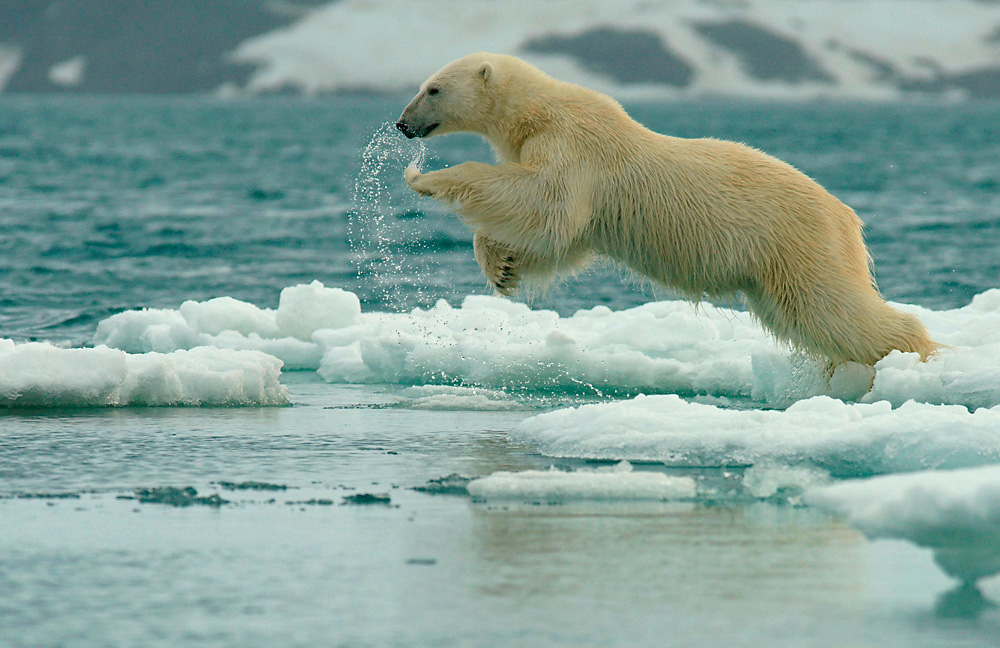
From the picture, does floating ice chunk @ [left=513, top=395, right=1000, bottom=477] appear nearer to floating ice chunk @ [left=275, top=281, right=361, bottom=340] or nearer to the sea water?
the sea water

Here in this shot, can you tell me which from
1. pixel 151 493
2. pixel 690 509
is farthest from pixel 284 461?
pixel 690 509

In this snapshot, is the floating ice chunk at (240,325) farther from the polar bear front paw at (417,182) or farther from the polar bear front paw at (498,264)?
the polar bear front paw at (417,182)

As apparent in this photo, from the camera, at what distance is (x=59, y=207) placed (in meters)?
20.2

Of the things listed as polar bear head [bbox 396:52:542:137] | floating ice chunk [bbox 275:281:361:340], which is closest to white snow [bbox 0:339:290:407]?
polar bear head [bbox 396:52:542:137]

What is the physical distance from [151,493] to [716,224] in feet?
10.9

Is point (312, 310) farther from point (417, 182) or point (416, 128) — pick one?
point (417, 182)

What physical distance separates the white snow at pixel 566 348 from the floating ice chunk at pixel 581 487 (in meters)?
2.32

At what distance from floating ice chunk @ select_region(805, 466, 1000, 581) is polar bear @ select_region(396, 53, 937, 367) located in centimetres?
318

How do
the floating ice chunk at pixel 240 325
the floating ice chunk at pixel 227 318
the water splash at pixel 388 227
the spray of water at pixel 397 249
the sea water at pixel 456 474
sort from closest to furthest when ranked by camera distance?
the sea water at pixel 456 474
the spray of water at pixel 397 249
the water splash at pixel 388 227
the floating ice chunk at pixel 240 325
the floating ice chunk at pixel 227 318

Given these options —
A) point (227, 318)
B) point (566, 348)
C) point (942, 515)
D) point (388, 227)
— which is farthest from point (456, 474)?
point (388, 227)

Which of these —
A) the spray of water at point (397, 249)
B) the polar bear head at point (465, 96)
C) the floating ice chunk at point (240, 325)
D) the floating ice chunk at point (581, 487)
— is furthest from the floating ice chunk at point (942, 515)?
the floating ice chunk at point (240, 325)

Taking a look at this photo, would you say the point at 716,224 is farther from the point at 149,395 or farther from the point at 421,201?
the point at 149,395

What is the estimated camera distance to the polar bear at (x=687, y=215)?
637 cm

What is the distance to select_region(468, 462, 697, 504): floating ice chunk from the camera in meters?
4.23
